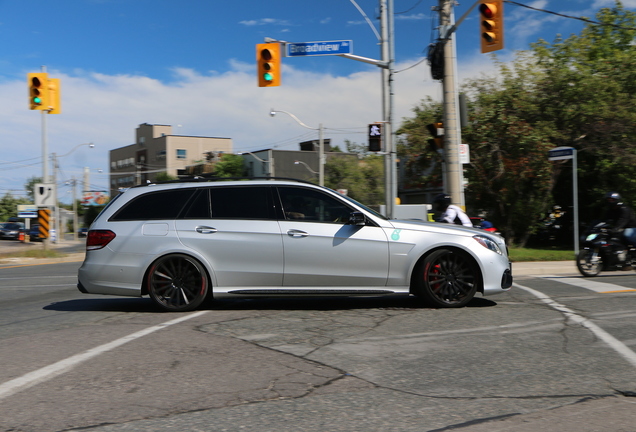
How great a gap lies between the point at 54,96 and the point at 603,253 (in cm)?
1721

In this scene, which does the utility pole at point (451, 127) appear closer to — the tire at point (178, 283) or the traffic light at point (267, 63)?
A: the traffic light at point (267, 63)

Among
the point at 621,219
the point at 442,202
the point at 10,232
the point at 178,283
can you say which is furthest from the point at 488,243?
the point at 10,232

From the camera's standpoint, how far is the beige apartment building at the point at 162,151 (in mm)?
100812

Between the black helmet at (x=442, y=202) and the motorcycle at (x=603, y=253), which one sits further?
the motorcycle at (x=603, y=253)

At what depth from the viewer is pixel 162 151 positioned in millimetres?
102000

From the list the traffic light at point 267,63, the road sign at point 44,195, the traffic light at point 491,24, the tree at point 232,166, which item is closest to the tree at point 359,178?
the tree at point 232,166

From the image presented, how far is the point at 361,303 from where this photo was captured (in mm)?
8539

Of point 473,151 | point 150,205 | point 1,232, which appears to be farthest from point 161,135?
point 150,205

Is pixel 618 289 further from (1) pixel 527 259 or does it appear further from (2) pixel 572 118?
(2) pixel 572 118

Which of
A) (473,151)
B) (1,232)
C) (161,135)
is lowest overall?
(1,232)

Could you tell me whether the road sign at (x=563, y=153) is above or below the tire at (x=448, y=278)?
above

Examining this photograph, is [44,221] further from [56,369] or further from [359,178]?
[359,178]

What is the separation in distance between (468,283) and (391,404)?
4.04m

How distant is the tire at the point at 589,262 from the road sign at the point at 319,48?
887cm
